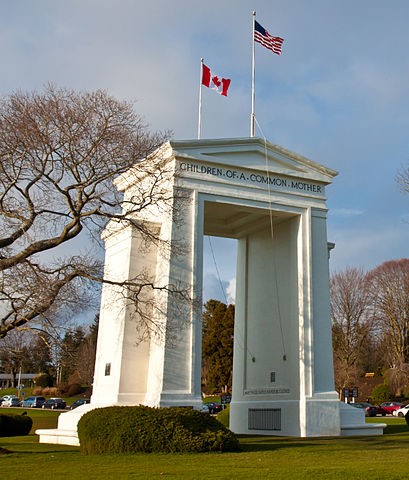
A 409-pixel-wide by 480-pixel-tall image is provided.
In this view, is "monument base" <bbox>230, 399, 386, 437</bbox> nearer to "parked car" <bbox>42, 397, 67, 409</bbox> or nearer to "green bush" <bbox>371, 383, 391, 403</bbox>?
"parked car" <bbox>42, 397, 67, 409</bbox>

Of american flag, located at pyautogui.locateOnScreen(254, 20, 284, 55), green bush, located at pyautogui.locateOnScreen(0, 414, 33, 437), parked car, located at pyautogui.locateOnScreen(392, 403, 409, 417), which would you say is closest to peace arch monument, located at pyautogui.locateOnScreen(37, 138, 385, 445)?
american flag, located at pyautogui.locateOnScreen(254, 20, 284, 55)

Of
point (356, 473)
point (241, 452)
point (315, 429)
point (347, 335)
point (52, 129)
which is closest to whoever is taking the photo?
point (356, 473)

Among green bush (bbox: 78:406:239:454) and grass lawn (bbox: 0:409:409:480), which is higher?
green bush (bbox: 78:406:239:454)

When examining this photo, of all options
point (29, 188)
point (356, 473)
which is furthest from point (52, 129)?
point (356, 473)

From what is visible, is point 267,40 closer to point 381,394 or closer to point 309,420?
point 309,420

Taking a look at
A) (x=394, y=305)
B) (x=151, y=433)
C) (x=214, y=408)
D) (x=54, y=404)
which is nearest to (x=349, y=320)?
(x=394, y=305)

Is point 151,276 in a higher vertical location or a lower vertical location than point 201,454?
higher

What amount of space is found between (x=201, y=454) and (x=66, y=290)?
5763 millimetres

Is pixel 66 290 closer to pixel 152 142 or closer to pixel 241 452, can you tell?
pixel 152 142

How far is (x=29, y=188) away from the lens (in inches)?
661

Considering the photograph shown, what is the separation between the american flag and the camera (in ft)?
85.8

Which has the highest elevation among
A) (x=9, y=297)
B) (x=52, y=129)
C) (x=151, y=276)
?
(x=52, y=129)

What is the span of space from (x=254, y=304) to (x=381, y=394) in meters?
39.4

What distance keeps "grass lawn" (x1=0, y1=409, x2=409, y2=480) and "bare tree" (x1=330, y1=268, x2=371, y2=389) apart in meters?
41.1
